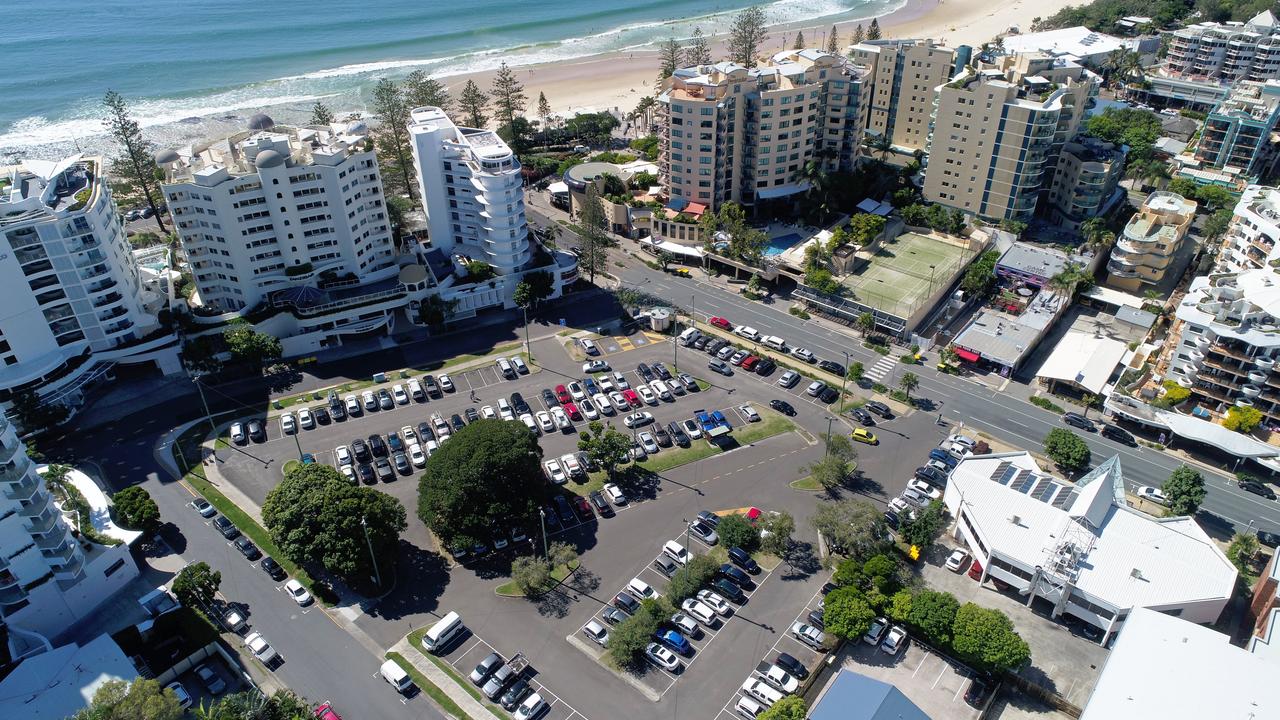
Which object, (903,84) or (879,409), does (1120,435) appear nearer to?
(879,409)

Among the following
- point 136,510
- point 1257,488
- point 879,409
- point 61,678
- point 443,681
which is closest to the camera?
point 61,678

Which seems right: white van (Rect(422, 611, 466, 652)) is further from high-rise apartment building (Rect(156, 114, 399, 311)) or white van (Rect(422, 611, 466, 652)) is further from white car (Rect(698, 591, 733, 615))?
high-rise apartment building (Rect(156, 114, 399, 311))

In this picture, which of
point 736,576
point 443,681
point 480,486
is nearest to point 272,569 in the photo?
point 480,486

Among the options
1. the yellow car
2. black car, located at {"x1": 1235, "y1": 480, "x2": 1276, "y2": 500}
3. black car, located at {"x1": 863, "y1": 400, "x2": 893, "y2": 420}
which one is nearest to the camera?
black car, located at {"x1": 1235, "y1": 480, "x2": 1276, "y2": 500}

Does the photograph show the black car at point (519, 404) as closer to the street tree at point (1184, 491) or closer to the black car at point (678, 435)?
the black car at point (678, 435)

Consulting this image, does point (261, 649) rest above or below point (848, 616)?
below

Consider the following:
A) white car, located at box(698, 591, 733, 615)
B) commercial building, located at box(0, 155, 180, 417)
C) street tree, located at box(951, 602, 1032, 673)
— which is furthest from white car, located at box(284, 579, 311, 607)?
street tree, located at box(951, 602, 1032, 673)
